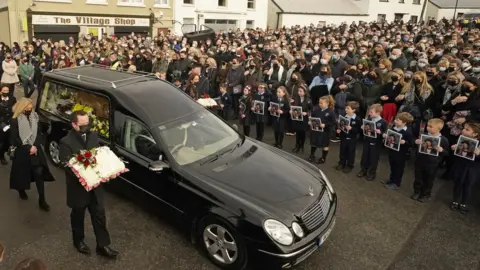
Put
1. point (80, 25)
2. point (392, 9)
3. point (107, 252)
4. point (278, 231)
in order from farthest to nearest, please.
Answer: point (392, 9), point (80, 25), point (107, 252), point (278, 231)

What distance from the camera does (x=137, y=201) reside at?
5.73m

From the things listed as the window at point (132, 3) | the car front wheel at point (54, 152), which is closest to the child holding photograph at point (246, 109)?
the car front wheel at point (54, 152)

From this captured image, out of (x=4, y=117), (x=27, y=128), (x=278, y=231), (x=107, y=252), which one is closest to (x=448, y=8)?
(x=4, y=117)

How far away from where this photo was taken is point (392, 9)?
139 feet

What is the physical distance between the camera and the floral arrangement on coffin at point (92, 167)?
423 centimetres

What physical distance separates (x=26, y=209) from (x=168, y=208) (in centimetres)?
258

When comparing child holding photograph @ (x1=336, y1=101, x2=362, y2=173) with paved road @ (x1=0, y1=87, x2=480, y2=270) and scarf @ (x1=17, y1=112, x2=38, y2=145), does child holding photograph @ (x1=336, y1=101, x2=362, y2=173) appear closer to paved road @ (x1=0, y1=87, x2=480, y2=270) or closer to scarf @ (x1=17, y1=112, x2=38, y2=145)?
paved road @ (x1=0, y1=87, x2=480, y2=270)

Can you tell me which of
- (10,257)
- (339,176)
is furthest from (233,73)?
(10,257)

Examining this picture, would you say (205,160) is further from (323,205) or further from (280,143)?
(280,143)

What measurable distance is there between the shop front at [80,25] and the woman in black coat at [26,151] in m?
19.9

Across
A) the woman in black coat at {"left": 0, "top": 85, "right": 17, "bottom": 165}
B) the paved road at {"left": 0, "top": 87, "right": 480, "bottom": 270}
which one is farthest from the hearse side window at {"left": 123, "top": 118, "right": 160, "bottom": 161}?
the woman in black coat at {"left": 0, "top": 85, "right": 17, "bottom": 165}

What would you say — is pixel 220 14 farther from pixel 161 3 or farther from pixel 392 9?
pixel 392 9

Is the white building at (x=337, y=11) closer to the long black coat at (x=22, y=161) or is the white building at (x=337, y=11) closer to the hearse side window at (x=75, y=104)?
the hearse side window at (x=75, y=104)

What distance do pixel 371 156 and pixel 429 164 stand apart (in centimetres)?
122
